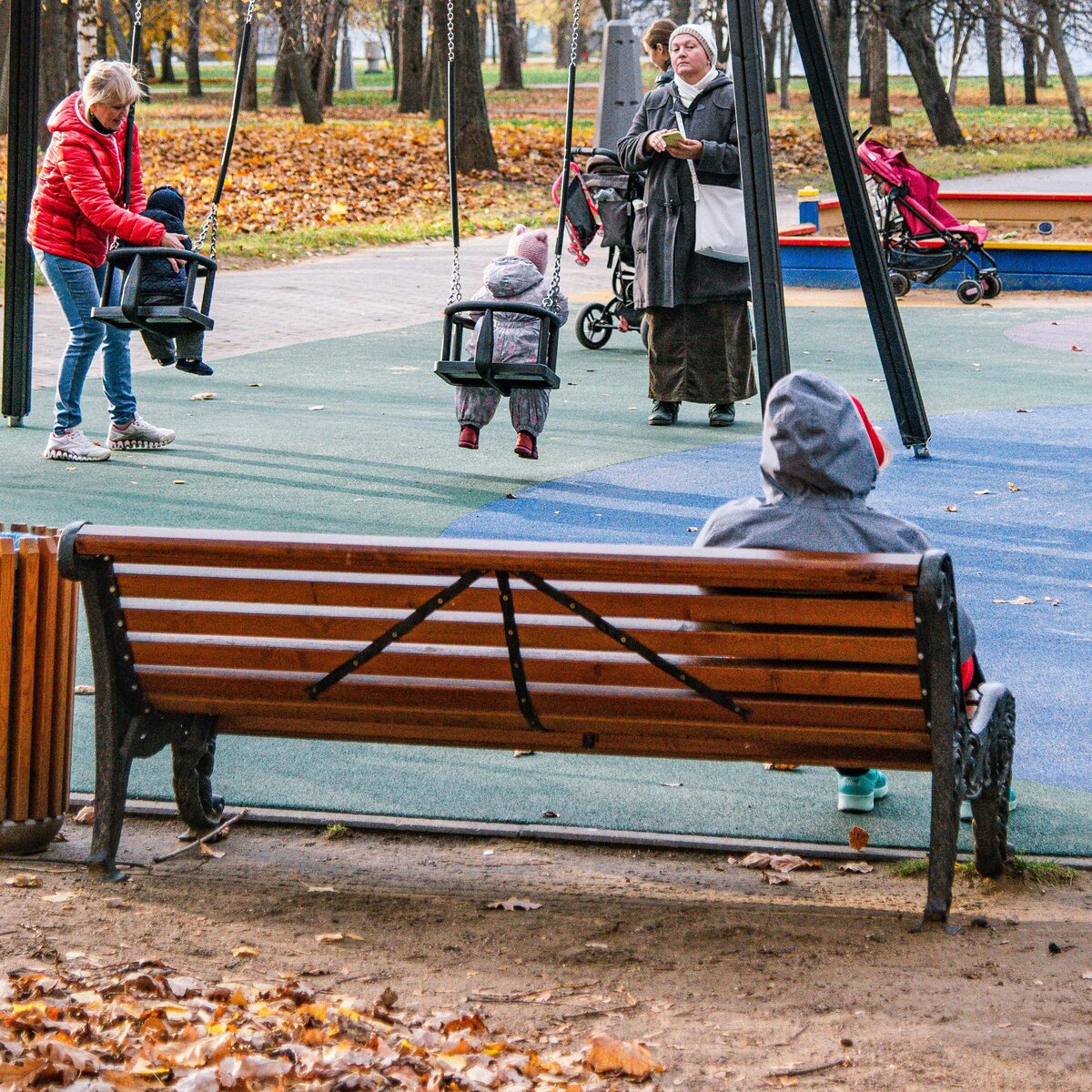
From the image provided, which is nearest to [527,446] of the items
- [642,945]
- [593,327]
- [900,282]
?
[642,945]

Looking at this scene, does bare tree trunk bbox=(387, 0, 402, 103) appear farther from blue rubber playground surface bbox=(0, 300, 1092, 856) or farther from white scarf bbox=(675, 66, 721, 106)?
white scarf bbox=(675, 66, 721, 106)

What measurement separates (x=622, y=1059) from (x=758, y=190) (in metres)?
4.60

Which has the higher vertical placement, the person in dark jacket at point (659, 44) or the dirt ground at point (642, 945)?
the person in dark jacket at point (659, 44)

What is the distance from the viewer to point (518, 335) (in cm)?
782

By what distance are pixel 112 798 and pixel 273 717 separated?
459mm

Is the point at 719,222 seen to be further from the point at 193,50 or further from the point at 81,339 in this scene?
the point at 193,50

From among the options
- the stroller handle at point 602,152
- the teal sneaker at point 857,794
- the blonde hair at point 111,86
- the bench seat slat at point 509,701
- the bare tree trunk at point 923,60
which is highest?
the bare tree trunk at point 923,60

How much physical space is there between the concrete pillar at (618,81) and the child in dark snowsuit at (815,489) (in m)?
14.6

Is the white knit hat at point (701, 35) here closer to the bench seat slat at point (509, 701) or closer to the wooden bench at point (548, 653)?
the wooden bench at point (548, 653)

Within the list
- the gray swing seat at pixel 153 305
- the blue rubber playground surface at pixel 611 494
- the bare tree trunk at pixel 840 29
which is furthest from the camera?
the bare tree trunk at pixel 840 29

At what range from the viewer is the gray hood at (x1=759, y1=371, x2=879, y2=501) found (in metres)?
3.86

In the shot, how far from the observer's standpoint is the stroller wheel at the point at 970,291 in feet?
50.4

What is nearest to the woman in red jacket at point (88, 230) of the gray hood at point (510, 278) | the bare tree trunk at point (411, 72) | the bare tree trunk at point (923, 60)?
the gray hood at point (510, 278)

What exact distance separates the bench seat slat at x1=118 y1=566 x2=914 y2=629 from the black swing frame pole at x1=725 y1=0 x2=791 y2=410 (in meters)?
3.28
